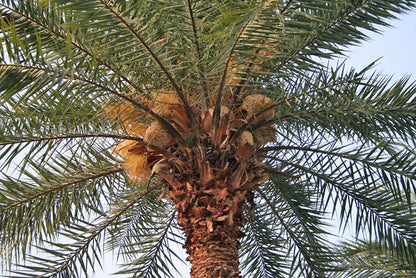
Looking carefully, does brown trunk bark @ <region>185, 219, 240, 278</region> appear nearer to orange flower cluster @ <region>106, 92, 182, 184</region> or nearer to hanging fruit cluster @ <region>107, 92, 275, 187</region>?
hanging fruit cluster @ <region>107, 92, 275, 187</region>

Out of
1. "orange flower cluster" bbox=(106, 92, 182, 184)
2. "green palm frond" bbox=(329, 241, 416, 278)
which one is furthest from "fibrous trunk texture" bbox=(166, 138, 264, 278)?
"green palm frond" bbox=(329, 241, 416, 278)

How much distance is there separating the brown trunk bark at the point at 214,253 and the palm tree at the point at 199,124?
1cm

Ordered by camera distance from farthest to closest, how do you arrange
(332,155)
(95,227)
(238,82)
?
(95,227), (332,155), (238,82)

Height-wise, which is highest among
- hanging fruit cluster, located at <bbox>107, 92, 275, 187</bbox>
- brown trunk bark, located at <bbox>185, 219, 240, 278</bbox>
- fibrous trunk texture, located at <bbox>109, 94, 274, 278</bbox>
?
hanging fruit cluster, located at <bbox>107, 92, 275, 187</bbox>

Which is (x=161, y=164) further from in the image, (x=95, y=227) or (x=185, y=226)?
(x=95, y=227)

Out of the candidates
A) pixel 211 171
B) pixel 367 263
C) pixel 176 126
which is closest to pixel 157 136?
pixel 176 126

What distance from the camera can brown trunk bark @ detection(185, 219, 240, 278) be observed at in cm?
593

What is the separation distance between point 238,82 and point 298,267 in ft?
9.64

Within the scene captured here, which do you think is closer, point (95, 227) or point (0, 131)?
point (0, 131)

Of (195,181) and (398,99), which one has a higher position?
(398,99)

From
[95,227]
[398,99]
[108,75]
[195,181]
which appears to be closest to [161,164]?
[195,181]

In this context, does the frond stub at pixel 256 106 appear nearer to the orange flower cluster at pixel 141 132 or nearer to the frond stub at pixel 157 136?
the orange flower cluster at pixel 141 132

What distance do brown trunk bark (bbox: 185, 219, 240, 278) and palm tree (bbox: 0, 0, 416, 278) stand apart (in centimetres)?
1

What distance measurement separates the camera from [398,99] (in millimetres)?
6562
